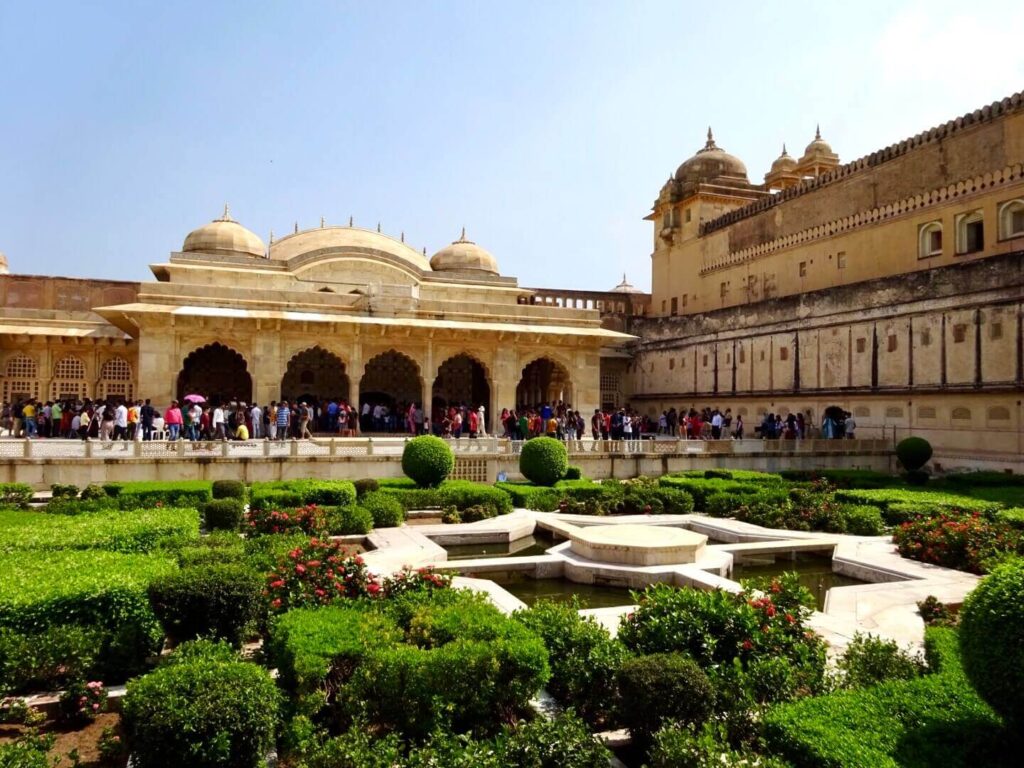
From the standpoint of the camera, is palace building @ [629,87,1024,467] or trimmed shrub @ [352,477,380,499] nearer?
trimmed shrub @ [352,477,380,499]

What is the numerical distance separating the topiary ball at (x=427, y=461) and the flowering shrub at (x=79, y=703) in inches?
381

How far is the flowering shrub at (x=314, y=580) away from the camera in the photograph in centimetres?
662

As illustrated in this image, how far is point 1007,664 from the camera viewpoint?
3.80 m

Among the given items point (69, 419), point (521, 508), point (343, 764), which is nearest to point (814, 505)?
point (521, 508)

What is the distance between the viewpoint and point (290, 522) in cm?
1051

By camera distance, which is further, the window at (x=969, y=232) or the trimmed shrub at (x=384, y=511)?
the window at (x=969, y=232)

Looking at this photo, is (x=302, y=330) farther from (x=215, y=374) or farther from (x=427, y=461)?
(x=427, y=461)

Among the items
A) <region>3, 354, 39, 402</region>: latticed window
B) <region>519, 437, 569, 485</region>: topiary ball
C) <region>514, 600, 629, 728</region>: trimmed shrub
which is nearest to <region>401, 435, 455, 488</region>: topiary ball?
<region>519, 437, 569, 485</region>: topiary ball

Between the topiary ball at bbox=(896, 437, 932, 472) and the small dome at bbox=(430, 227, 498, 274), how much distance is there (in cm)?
1798

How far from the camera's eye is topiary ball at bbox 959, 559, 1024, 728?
3.79 meters

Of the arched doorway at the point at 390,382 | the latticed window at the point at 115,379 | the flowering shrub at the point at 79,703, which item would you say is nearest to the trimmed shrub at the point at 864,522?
the flowering shrub at the point at 79,703

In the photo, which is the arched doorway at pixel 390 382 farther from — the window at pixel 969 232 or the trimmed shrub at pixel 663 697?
the trimmed shrub at pixel 663 697

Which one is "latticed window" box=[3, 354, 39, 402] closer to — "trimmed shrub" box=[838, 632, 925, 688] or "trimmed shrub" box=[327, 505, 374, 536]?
"trimmed shrub" box=[327, 505, 374, 536]

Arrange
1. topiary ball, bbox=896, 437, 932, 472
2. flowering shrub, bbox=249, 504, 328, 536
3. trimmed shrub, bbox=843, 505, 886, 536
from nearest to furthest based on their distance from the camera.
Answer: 1. flowering shrub, bbox=249, 504, 328, 536
2. trimmed shrub, bbox=843, 505, 886, 536
3. topiary ball, bbox=896, 437, 932, 472
